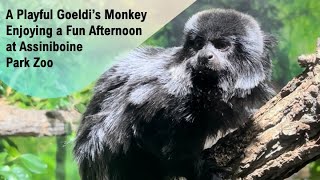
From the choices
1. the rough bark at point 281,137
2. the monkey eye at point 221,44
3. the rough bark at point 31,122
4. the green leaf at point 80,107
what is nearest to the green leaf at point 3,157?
the rough bark at point 31,122

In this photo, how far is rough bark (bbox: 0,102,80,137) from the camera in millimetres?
2477

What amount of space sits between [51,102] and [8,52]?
350 mm

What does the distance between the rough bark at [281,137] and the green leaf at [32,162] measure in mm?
1058

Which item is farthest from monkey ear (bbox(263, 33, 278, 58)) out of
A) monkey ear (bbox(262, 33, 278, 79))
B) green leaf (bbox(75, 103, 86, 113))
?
green leaf (bbox(75, 103, 86, 113))

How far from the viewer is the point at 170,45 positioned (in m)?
2.19

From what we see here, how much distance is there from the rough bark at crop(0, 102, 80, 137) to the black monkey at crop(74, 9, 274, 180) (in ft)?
1.73

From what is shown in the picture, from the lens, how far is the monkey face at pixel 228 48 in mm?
1813

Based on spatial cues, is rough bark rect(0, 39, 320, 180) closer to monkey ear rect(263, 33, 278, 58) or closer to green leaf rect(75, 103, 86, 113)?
monkey ear rect(263, 33, 278, 58)

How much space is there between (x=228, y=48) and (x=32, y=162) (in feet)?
4.00

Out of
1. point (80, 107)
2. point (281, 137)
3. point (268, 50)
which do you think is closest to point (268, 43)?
point (268, 50)

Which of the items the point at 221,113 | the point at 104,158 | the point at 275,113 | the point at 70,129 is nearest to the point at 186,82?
the point at 221,113

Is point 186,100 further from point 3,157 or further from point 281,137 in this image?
point 3,157

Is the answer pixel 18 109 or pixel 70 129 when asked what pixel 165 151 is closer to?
pixel 70 129

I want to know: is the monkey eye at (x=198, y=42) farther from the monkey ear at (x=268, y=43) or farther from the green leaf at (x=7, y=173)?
the green leaf at (x=7, y=173)
